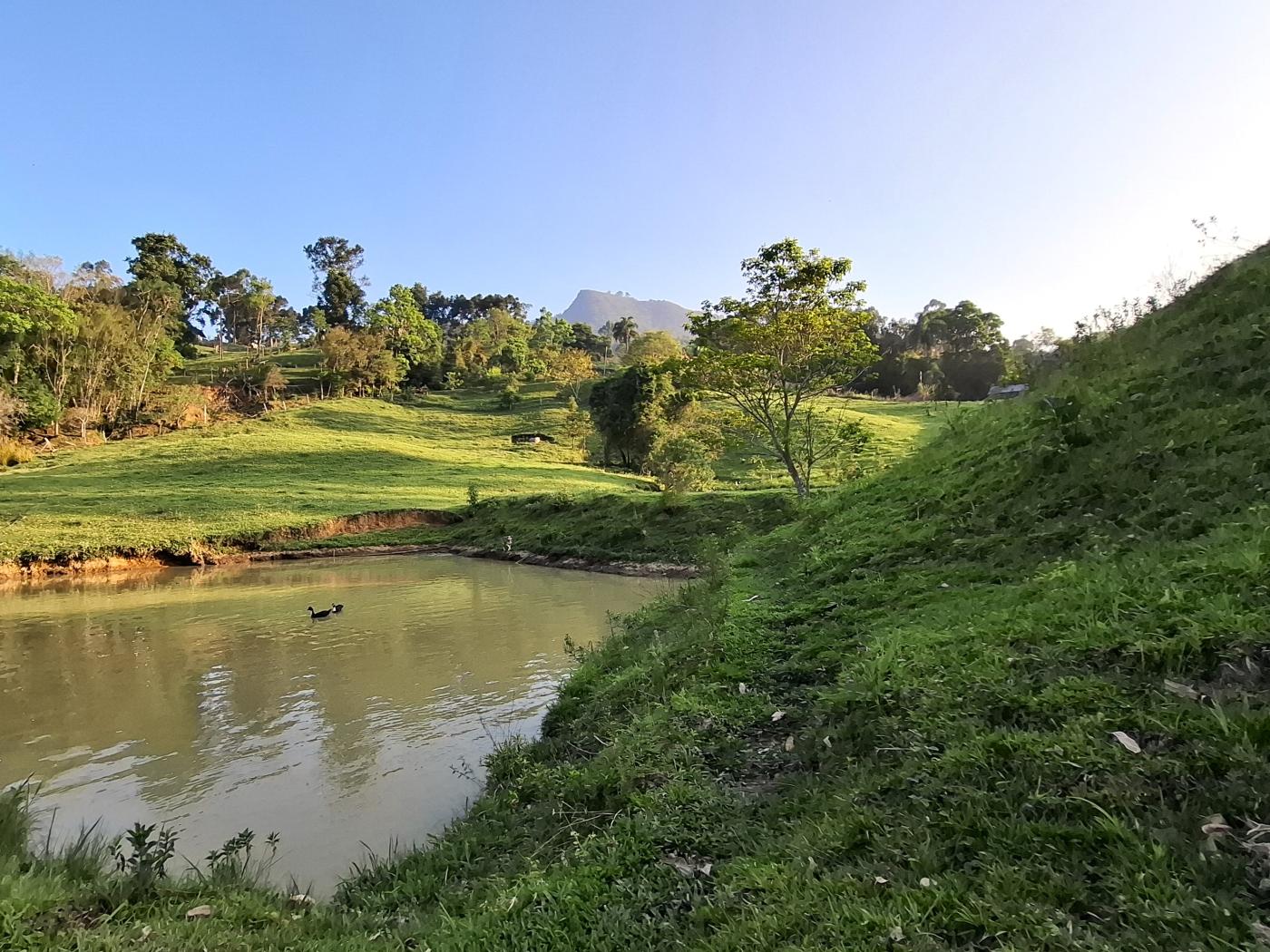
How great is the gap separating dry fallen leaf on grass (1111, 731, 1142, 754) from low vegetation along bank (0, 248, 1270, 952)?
14 mm

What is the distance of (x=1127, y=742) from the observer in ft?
10.7

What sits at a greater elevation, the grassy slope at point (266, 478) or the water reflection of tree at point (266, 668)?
the grassy slope at point (266, 478)

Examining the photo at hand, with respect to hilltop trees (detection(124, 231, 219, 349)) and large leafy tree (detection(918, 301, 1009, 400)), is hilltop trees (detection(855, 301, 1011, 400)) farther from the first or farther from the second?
hilltop trees (detection(124, 231, 219, 349))

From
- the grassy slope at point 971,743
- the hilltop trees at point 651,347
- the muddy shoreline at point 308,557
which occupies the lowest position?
the muddy shoreline at point 308,557

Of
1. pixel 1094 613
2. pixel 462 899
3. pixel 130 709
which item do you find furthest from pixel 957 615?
pixel 130 709

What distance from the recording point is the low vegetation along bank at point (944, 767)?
2736 mm

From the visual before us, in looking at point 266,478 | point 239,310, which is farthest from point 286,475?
point 239,310

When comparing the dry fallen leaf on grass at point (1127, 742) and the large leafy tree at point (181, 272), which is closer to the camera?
the dry fallen leaf on grass at point (1127, 742)

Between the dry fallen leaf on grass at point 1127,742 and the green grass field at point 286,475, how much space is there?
81.6 ft

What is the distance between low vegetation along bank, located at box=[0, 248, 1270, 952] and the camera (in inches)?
108

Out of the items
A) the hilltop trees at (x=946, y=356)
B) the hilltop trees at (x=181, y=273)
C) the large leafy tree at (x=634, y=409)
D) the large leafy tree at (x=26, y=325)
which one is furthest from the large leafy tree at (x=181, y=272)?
the hilltop trees at (x=946, y=356)

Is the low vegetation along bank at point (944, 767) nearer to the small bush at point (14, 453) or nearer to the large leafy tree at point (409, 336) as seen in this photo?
the small bush at point (14, 453)

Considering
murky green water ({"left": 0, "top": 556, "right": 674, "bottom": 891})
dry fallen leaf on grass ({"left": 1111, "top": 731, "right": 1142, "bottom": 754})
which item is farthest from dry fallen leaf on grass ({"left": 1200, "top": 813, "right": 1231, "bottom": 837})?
murky green water ({"left": 0, "top": 556, "right": 674, "bottom": 891})

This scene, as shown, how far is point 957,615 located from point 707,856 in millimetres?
3011
